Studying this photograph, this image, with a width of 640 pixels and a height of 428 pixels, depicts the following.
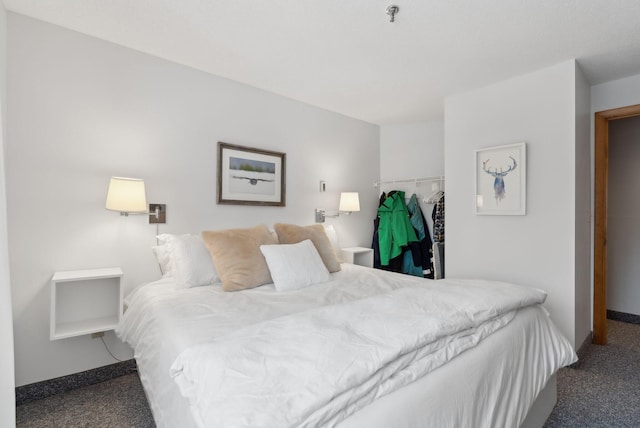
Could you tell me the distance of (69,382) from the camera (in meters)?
2.11

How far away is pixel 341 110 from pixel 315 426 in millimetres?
3376

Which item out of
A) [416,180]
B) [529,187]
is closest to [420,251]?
[416,180]

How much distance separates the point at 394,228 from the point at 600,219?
1908mm

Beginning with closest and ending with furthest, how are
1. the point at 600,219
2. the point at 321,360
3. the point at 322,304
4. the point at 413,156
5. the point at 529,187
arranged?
1. the point at 321,360
2. the point at 322,304
3. the point at 529,187
4. the point at 600,219
5. the point at 413,156

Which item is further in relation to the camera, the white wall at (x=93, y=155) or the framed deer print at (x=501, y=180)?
the framed deer print at (x=501, y=180)

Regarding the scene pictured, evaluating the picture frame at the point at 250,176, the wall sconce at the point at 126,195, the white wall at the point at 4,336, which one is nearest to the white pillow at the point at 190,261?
the wall sconce at the point at 126,195

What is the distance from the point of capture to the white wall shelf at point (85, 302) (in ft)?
6.41

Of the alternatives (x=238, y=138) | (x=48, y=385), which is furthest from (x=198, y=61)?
(x=48, y=385)

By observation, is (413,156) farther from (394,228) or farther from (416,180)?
(394,228)

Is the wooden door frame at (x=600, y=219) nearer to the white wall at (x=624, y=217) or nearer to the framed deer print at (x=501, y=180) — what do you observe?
the framed deer print at (x=501, y=180)

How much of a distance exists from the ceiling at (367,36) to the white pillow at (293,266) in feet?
4.80

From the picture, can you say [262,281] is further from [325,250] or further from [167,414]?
[167,414]

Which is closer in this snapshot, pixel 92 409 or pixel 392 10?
pixel 392 10

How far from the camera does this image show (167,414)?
119cm
